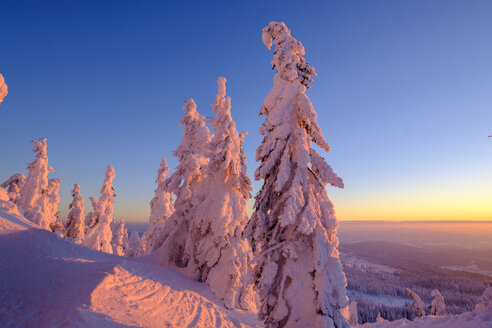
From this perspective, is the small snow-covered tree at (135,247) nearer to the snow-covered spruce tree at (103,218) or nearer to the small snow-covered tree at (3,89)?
the snow-covered spruce tree at (103,218)

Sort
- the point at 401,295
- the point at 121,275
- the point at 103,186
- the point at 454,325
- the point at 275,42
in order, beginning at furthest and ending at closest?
1. the point at 401,295
2. the point at 103,186
3. the point at 121,275
4. the point at 275,42
5. the point at 454,325

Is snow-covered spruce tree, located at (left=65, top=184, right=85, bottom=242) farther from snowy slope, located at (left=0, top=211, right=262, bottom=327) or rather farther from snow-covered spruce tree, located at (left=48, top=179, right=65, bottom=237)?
snowy slope, located at (left=0, top=211, right=262, bottom=327)

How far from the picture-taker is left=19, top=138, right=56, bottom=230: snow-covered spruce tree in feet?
91.3

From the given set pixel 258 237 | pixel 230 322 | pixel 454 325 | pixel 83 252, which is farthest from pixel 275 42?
pixel 83 252

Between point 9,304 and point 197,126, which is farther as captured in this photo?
point 197,126

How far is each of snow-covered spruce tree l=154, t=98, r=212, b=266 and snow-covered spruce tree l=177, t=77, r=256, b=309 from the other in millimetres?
1148

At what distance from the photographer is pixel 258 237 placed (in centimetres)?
920

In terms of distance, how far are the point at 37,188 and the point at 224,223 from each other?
89.1ft

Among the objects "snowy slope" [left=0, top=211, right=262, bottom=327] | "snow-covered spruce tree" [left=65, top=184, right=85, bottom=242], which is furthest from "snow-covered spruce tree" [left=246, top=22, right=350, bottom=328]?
"snow-covered spruce tree" [left=65, top=184, right=85, bottom=242]

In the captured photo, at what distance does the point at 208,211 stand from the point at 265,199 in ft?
31.1

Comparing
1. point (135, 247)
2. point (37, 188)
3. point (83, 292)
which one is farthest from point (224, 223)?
point (135, 247)

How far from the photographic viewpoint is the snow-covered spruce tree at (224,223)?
1683 centimetres

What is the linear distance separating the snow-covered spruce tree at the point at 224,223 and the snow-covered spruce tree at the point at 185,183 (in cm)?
115

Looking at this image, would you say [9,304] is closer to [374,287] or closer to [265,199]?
[265,199]
